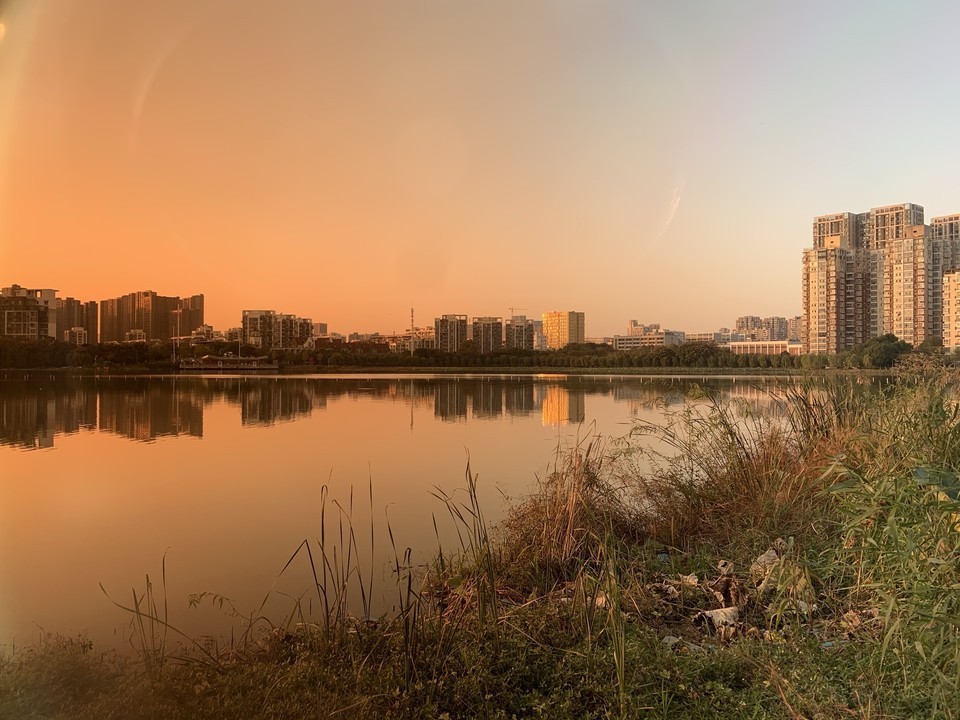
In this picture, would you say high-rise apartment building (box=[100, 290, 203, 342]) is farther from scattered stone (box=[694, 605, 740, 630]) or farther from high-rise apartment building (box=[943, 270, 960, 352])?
high-rise apartment building (box=[943, 270, 960, 352])

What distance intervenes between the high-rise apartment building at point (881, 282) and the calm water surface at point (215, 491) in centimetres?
1492

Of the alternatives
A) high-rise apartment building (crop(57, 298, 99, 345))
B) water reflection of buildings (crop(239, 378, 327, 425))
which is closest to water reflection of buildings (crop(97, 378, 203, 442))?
water reflection of buildings (crop(239, 378, 327, 425))

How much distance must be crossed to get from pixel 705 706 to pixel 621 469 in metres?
2.65

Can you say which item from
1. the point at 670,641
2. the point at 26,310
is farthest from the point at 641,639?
the point at 26,310

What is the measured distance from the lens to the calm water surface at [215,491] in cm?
350

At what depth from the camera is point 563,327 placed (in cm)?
3030

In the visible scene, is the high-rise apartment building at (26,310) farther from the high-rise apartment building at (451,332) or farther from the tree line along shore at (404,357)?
the high-rise apartment building at (451,332)

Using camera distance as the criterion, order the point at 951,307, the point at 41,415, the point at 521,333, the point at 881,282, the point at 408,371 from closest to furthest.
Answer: the point at 41,415 < the point at 951,307 < the point at 881,282 < the point at 521,333 < the point at 408,371

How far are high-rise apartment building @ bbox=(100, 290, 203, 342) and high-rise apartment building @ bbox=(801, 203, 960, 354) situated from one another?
24.5m

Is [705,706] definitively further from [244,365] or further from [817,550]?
[244,365]

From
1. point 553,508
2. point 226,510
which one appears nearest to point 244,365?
point 226,510

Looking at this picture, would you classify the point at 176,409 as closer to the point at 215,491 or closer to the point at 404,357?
the point at 215,491

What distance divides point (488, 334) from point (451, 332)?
103 inches

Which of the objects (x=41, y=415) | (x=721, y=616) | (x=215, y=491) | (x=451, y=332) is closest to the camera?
(x=721, y=616)
